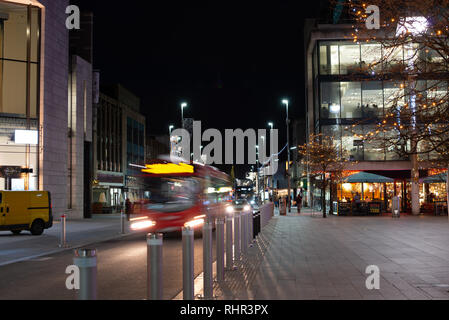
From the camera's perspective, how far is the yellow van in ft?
70.7

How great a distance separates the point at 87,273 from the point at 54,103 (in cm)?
3242

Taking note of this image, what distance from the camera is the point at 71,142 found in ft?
124

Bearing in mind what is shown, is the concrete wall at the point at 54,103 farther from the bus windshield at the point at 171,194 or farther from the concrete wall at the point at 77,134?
the bus windshield at the point at 171,194

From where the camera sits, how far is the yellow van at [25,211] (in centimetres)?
Result: 2154

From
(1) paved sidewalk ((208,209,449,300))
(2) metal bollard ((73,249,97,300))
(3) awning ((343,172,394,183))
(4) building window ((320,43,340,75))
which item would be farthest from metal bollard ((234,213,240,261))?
(4) building window ((320,43,340,75))

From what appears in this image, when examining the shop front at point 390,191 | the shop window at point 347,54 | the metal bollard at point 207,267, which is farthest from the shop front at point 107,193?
the metal bollard at point 207,267

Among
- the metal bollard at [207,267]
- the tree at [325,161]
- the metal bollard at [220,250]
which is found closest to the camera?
the metal bollard at [207,267]

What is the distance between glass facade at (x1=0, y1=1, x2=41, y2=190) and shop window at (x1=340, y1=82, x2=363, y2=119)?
2523 centimetres

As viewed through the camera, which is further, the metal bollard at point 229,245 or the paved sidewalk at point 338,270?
the metal bollard at point 229,245

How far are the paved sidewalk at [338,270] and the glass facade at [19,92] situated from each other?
67.5ft
